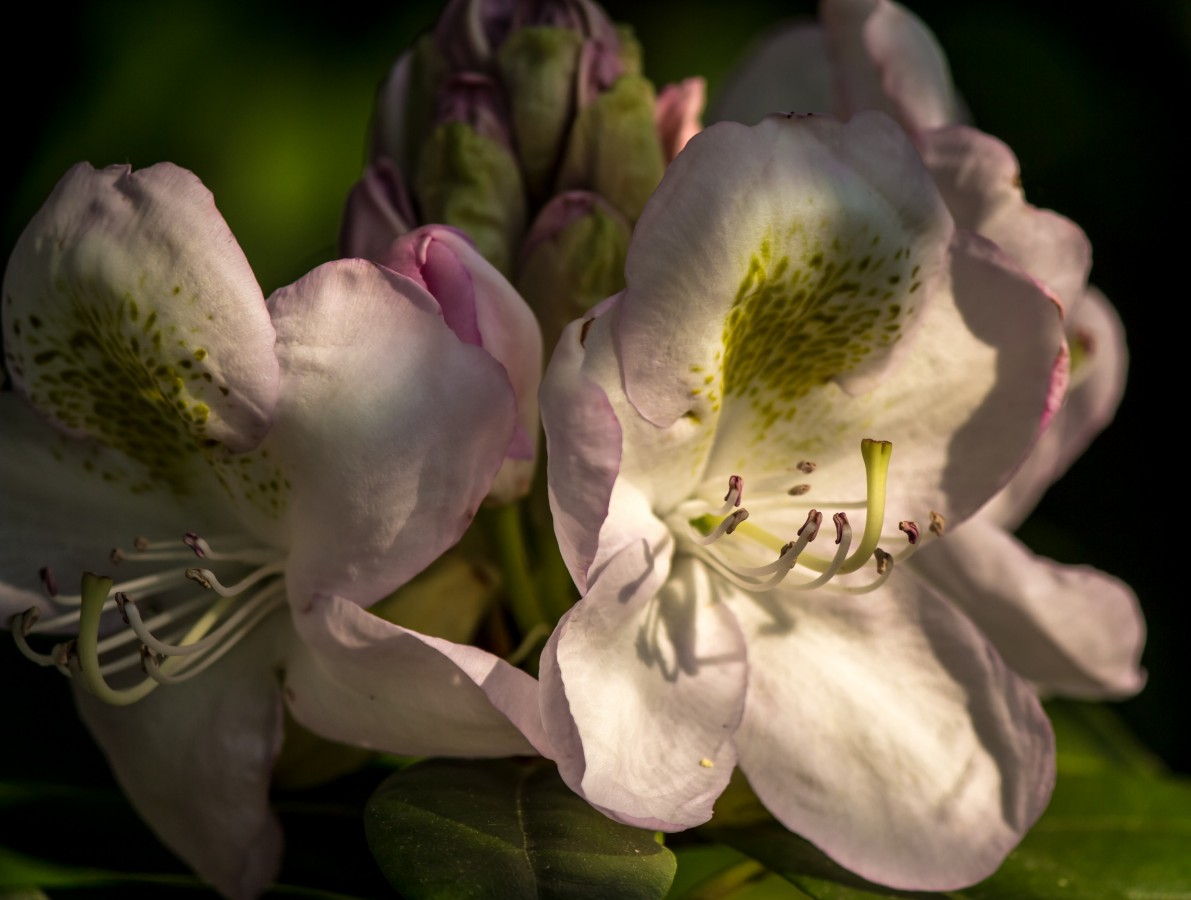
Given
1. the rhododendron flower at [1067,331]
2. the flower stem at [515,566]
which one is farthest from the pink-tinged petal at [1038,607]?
the flower stem at [515,566]

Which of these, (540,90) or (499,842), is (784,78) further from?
(499,842)

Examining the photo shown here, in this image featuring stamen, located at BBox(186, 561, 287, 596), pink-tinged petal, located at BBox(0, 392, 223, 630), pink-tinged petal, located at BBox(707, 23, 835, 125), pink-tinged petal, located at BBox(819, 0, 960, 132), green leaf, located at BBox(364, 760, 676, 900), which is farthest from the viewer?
pink-tinged petal, located at BBox(707, 23, 835, 125)

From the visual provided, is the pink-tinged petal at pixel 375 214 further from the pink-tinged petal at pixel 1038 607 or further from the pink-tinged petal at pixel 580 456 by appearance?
the pink-tinged petal at pixel 1038 607

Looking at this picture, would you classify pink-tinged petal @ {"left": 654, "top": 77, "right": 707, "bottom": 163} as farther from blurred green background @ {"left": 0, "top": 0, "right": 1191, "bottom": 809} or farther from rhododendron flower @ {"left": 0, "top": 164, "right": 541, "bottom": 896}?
blurred green background @ {"left": 0, "top": 0, "right": 1191, "bottom": 809}

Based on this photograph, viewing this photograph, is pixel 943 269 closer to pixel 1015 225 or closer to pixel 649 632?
pixel 1015 225

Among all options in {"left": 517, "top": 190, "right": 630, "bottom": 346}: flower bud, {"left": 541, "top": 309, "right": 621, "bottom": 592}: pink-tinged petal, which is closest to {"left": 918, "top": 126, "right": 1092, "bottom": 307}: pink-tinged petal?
{"left": 517, "top": 190, "right": 630, "bottom": 346}: flower bud
